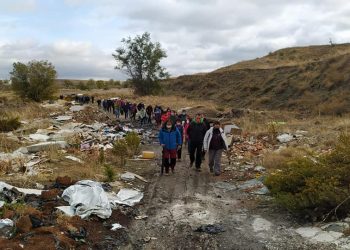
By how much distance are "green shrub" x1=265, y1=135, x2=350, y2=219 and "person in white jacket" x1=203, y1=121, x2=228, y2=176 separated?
10.6ft

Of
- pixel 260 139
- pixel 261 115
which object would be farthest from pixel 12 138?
pixel 261 115

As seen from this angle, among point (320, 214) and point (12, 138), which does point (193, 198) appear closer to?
point (320, 214)

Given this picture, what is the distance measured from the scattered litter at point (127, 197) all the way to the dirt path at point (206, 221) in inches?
8.0

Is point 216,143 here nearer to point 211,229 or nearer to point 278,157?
point 278,157

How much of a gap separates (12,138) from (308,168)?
1213cm

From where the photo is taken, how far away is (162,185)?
1098 cm

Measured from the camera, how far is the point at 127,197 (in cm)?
947

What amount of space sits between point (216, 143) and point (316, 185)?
4663 mm

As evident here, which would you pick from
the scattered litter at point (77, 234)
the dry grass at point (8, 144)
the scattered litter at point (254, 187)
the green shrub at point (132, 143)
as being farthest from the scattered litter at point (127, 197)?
the dry grass at point (8, 144)

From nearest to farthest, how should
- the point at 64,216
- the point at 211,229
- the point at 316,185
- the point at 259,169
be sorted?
the point at 64,216, the point at 211,229, the point at 316,185, the point at 259,169

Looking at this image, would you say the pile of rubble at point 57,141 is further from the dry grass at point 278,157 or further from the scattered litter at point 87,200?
the dry grass at point 278,157

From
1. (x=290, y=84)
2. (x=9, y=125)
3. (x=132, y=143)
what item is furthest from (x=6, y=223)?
(x=290, y=84)

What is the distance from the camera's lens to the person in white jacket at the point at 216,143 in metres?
12.3

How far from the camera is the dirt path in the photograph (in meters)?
7.02
